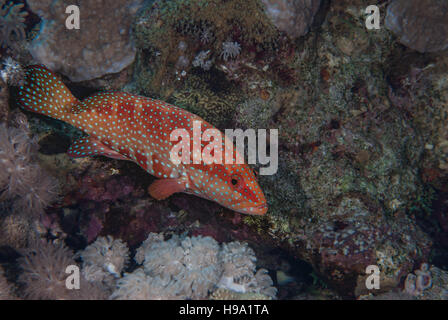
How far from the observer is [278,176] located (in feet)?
15.7

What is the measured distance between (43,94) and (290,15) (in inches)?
168

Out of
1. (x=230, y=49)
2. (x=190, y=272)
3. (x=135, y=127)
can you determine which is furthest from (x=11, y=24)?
(x=190, y=272)

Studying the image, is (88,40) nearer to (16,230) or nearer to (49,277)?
(16,230)

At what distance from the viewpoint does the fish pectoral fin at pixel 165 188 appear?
378 centimetres

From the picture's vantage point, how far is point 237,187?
11.9 ft

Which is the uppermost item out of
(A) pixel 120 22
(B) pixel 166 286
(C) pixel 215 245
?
(A) pixel 120 22

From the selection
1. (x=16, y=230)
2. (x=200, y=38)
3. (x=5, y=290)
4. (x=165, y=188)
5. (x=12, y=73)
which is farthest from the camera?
(x=200, y=38)

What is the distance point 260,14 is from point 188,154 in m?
2.76

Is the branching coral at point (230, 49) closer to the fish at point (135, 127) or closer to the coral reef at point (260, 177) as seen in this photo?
the coral reef at point (260, 177)

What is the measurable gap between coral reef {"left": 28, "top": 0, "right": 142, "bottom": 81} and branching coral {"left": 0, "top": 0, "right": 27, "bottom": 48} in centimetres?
23

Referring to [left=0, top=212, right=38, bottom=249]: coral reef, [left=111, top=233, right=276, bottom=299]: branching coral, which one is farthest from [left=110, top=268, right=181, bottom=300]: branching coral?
[left=0, top=212, right=38, bottom=249]: coral reef
